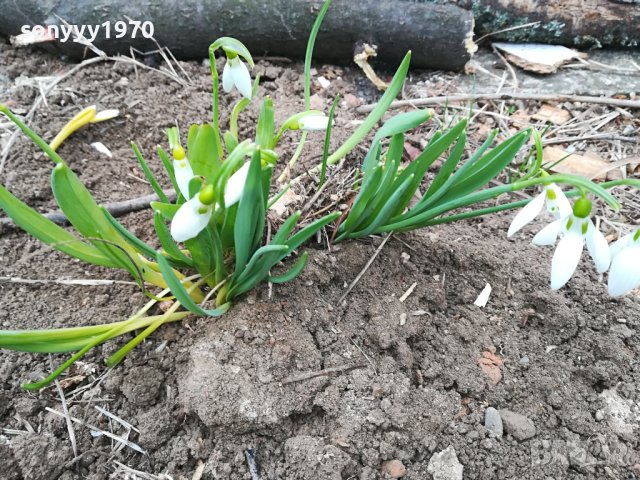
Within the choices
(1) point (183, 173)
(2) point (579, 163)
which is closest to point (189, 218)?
(1) point (183, 173)

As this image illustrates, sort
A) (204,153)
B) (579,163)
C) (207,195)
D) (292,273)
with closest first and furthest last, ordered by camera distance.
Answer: (207,195) < (204,153) < (292,273) < (579,163)

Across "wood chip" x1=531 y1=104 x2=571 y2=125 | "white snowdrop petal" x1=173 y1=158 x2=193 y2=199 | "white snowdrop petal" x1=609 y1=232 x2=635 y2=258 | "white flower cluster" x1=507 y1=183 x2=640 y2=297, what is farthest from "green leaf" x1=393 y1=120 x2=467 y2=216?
"wood chip" x1=531 y1=104 x2=571 y2=125

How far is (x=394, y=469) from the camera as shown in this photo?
113 centimetres

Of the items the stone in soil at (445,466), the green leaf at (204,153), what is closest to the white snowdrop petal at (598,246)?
the stone in soil at (445,466)

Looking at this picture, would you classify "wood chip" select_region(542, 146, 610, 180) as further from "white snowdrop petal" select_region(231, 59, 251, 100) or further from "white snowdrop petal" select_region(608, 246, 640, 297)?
"white snowdrop petal" select_region(231, 59, 251, 100)

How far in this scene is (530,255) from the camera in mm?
1504

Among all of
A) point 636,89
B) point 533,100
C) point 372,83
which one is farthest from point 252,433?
point 636,89

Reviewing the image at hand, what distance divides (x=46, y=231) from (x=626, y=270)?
1.13 meters

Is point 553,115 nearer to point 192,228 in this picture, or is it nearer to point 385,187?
point 385,187

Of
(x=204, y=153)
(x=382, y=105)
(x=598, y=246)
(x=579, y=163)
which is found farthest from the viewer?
(x=579, y=163)

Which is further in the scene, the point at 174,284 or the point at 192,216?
the point at 174,284

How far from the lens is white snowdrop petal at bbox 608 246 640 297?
0.93m

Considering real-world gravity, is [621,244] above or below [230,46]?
below

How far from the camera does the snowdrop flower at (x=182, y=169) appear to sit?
960 millimetres
